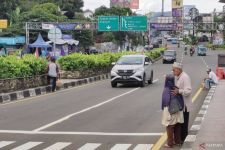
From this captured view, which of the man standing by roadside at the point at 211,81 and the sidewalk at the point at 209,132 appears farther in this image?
the man standing by roadside at the point at 211,81

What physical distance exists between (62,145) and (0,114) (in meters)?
5.94

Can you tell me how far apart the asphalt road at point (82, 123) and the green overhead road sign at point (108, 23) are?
41547 mm

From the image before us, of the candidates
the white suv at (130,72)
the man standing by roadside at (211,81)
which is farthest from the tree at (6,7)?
the man standing by roadside at (211,81)

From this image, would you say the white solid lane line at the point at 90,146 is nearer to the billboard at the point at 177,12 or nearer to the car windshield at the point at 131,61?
the car windshield at the point at 131,61

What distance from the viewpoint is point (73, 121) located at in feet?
45.9

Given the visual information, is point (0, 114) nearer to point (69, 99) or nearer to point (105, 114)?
point (105, 114)

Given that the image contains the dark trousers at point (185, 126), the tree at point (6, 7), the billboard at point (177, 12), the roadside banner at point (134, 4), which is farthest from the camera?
the roadside banner at point (134, 4)

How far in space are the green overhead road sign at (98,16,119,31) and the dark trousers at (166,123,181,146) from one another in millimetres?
52066

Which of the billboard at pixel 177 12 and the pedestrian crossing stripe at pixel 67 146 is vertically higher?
the billboard at pixel 177 12

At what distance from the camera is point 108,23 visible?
62.7m

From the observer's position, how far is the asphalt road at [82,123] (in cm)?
1061

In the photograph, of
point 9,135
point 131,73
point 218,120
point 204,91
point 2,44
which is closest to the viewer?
point 9,135

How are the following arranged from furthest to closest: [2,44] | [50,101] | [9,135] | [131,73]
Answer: [2,44] → [131,73] → [50,101] → [9,135]

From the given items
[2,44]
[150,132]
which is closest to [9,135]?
[150,132]
